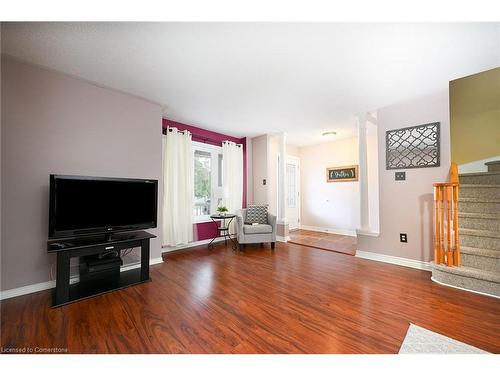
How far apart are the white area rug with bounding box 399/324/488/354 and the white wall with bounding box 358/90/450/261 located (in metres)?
1.74

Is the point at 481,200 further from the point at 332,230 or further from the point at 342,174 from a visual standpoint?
the point at 332,230

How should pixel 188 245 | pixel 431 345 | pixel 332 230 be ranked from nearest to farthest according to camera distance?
pixel 431 345, pixel 188 245, pixel 332 230

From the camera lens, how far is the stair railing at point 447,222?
2328 mm

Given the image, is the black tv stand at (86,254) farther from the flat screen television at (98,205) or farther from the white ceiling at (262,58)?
the white ceiling at (262,58)

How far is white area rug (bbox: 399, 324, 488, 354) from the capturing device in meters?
1.28

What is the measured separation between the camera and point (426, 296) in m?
2.01

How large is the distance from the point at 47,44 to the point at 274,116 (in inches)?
115

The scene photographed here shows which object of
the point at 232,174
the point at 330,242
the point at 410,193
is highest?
the point at 232,174

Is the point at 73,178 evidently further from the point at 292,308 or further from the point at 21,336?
the point at 292,308

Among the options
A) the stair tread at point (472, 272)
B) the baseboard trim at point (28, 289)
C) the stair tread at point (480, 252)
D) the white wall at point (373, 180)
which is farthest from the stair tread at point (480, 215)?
the baseboard trim at point (28, 289)

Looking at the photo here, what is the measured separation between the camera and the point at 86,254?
6.59 feet

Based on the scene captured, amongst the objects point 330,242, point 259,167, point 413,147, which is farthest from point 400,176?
point 259,167

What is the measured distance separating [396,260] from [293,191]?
10.8 feet

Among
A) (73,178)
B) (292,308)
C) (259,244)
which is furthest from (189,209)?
(292,308)
